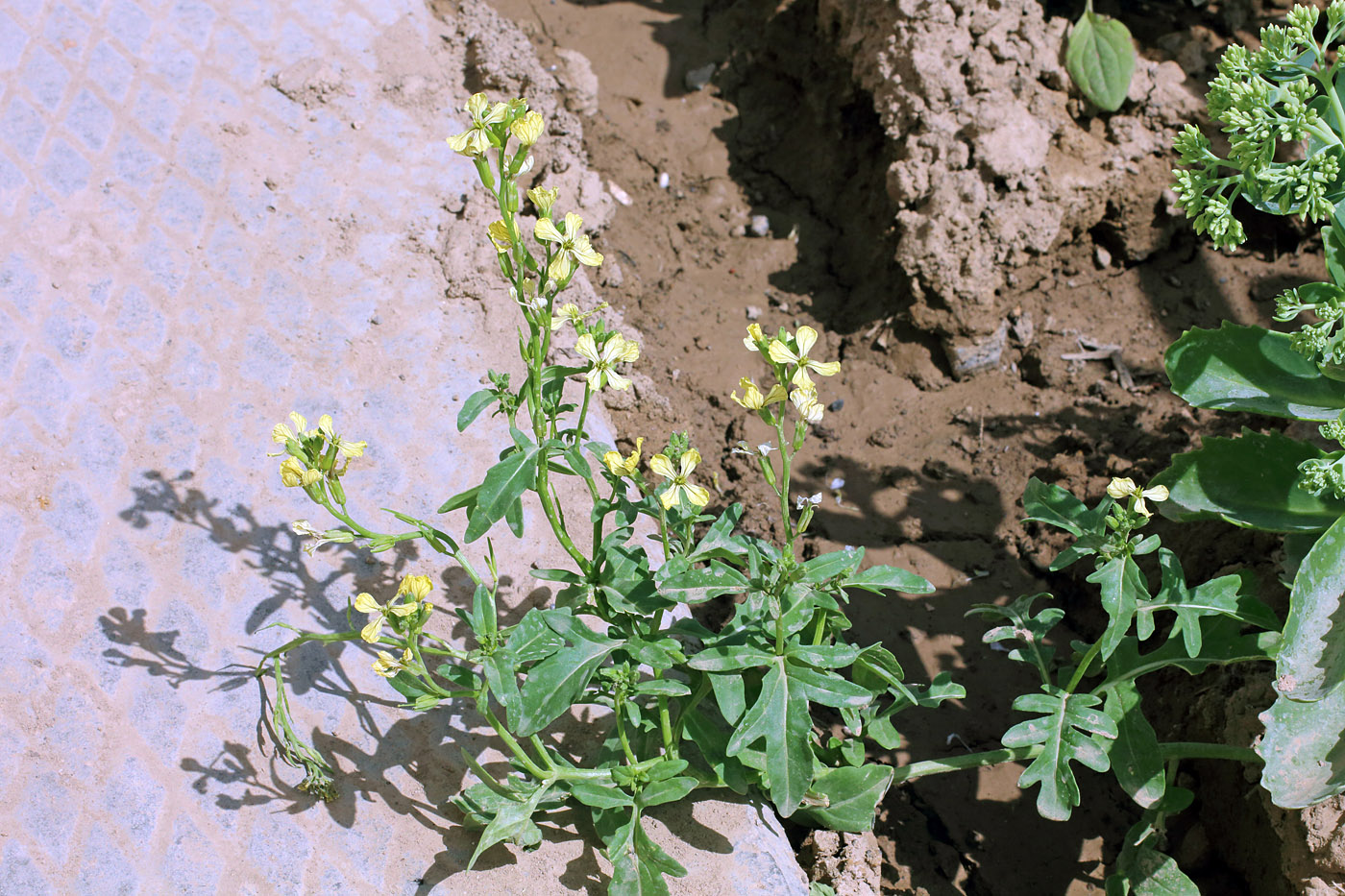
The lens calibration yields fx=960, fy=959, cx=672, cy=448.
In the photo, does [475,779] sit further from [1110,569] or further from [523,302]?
[1110,569]

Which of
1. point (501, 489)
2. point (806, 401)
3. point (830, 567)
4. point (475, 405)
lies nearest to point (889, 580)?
point (830, 567)

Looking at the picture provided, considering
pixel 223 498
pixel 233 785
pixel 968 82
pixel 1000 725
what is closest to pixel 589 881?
pixel 233 785

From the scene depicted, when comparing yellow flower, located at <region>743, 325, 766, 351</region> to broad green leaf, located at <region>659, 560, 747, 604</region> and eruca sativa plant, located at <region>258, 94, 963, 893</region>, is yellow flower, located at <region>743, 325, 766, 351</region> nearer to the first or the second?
eruca sativa plant, located at <region>258, 94, 963, 893</region>

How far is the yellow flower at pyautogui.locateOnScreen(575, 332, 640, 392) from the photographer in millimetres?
1944

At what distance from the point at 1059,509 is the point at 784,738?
95cm

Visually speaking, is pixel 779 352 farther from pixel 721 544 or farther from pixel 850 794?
pixel 850 794

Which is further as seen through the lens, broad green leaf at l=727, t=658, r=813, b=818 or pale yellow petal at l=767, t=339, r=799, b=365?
broad green leaf at l=727, t=658, r=813, b=818

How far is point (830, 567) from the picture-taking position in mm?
2061

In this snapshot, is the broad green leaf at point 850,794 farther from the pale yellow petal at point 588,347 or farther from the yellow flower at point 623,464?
the pale yellow petal at point 588,347

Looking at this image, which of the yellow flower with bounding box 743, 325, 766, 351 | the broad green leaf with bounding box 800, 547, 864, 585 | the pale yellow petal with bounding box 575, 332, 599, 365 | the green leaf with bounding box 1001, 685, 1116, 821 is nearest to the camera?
the yellow flower with bounding box 743, 325, 766, 351

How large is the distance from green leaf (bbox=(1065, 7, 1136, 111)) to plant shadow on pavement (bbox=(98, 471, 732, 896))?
279 centimetres

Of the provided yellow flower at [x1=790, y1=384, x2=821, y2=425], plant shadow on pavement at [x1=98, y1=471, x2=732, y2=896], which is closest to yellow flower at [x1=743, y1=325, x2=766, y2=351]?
yellow flower at [x1=790, y1=384, x2=821, y2=425]

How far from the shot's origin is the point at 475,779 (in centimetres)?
254

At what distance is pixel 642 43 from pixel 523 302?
2.93 metres
